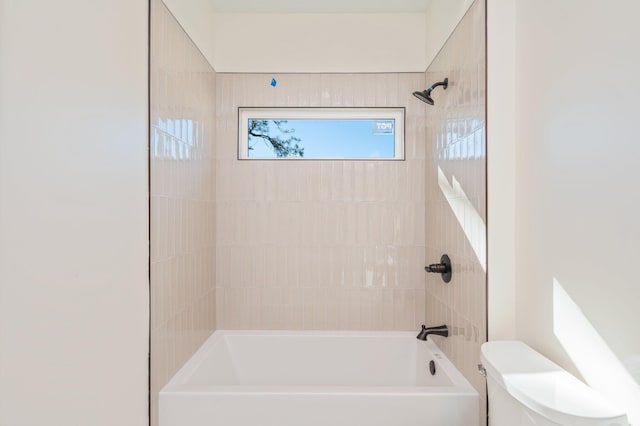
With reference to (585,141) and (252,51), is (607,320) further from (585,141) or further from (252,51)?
(252,51)

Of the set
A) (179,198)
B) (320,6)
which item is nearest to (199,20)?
(320,6)

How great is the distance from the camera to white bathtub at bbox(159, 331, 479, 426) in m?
1.77

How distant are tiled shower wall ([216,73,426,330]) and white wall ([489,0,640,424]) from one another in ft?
3.52

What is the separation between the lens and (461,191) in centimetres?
202

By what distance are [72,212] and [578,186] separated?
1.52 meters

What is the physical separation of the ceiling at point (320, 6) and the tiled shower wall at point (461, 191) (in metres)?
0.46

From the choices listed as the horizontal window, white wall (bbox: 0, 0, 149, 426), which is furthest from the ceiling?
white wall (bbox: 0, 0, 149, 426)

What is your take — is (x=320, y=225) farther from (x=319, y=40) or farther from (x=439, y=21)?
(x=439, y=21)

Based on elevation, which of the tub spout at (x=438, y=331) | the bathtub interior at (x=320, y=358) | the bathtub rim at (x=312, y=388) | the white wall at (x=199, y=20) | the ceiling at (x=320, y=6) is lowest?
the bathtub interior at (x=320, y=358)

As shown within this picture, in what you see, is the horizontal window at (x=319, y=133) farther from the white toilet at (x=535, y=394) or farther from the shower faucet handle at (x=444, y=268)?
the white toilet at (x=535, y=394)

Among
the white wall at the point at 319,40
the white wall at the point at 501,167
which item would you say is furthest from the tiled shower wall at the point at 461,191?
the white wall at the point at 319,40

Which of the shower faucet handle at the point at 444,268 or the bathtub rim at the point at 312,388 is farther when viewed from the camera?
the shower faucet handle at the point at 444,268

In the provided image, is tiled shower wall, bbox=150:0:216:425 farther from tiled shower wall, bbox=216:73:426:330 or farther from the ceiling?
the ceiling

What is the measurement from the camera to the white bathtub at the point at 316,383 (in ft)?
5.81
